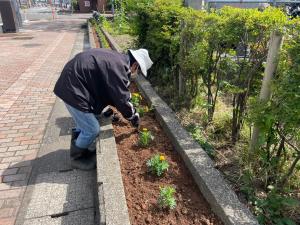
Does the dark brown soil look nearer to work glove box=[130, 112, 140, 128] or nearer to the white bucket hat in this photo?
work glove box=[130, 112, 140, 128]

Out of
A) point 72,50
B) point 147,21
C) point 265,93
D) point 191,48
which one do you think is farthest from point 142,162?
point 72,50

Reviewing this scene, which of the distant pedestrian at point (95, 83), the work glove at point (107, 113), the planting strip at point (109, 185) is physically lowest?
the planting strip at point (109, 185)

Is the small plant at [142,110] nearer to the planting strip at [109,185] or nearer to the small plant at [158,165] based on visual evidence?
the planting strip at [109,185]

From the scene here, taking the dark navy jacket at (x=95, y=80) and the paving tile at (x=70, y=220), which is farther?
the dark navy jacket at (x=95, y=80)

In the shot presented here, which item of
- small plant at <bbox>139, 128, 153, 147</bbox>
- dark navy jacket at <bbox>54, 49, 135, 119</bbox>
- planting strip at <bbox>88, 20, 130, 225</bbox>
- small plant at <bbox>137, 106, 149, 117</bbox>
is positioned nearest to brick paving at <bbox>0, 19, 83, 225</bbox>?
planting strip at <bbox>88, 20, 130, 225</bbox>

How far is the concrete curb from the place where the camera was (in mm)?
2217

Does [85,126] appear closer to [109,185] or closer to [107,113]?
[107,113]

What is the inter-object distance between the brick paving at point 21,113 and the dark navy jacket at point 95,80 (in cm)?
121

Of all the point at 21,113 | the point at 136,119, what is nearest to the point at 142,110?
the point at 136,119

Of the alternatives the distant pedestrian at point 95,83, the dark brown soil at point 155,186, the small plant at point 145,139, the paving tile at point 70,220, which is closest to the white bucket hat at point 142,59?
the distant pedestrian at point 95,83

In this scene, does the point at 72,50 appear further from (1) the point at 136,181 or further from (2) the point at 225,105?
(1) the point at 136,181

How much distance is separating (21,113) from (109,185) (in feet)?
11.0

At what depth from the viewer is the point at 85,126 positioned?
3363mm

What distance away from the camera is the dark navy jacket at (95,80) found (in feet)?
10.1
